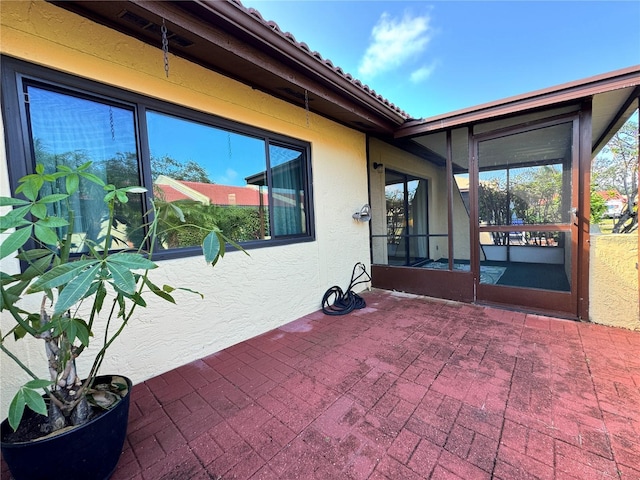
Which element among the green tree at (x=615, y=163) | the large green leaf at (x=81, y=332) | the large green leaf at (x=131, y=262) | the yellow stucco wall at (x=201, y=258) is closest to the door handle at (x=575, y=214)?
the green tree at (x=615, y=163)

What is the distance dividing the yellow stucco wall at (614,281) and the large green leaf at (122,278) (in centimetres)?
425

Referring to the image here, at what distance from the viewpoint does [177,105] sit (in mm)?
2461

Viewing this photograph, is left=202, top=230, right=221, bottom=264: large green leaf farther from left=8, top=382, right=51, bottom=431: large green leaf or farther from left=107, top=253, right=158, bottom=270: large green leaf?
left=8, top=382, right=51, bottom=431: large green leaf

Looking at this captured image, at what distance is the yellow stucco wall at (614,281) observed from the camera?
9.29ft

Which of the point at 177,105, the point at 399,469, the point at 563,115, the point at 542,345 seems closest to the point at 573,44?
the point at 563,115

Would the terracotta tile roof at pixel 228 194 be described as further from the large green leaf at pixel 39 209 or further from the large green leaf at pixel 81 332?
the large green leaf at pixel 81 332

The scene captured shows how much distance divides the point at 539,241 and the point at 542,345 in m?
1.57

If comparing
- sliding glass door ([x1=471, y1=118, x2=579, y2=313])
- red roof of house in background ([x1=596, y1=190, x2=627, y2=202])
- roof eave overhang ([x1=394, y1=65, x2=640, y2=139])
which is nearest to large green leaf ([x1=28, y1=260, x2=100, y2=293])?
roof eave overhang ([x1=394, y1=65, x2=640, y2=139])

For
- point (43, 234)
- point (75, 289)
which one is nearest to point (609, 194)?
point (75, 289)

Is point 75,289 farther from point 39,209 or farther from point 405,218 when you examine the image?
point 405,218

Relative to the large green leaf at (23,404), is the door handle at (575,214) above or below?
above

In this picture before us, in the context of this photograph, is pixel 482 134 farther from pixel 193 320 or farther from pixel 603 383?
pixel 193 320

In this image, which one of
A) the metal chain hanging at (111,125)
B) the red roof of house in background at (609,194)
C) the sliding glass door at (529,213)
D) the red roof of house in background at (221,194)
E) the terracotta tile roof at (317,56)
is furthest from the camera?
the red roof of house in background at (609,194)

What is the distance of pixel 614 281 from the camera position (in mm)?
2932
